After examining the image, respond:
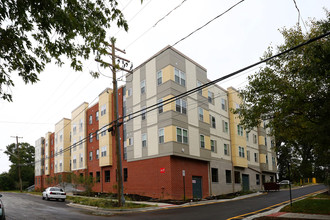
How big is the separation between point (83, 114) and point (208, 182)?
76.5 feet

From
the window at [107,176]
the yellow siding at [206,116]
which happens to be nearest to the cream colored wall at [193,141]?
the yellow siding at [206,116]

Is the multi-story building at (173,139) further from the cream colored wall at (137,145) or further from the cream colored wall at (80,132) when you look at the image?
the cream colored wall at (80,132)

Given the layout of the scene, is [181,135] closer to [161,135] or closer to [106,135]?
[161,135]

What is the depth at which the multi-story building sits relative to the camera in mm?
27219

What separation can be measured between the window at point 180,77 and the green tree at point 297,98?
1033cm

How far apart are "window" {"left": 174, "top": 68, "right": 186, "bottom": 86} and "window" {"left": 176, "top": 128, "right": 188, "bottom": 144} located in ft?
15.7

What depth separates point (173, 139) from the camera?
26500 mm

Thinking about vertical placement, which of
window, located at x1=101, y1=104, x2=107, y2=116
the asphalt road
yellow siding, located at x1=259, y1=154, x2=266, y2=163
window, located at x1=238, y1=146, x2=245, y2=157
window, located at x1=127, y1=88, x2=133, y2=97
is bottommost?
the asphalt road

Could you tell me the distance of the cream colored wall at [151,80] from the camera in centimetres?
2930

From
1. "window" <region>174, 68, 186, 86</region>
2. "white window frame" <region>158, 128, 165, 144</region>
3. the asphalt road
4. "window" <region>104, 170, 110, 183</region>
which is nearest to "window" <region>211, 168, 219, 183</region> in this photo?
"white window frame" <region>158, 128, 165, 144</region>

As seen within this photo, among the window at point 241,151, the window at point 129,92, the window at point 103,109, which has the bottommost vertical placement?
the window at point 241,151

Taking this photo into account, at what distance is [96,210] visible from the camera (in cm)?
1928

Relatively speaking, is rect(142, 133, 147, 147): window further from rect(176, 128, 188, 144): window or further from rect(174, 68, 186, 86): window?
rect(174, 68, 186, 86): window

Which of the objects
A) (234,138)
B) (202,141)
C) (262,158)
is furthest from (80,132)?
(262,158)
